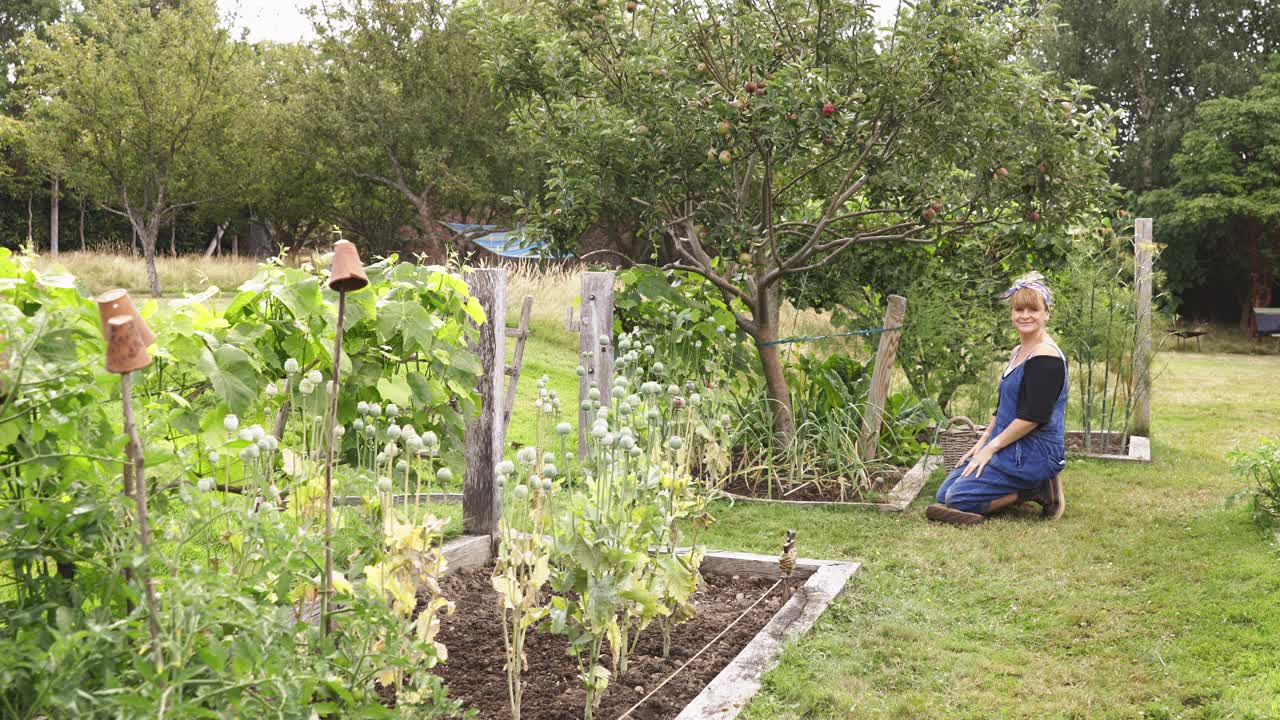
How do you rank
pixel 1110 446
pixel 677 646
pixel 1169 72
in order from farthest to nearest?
pixel 1169 72 < pixel 1110 446 < pixel 677 646

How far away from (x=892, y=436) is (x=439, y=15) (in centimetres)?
1824

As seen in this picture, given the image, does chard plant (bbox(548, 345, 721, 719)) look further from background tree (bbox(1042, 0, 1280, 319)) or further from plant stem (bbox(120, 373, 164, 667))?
background tree (bbox(1042, 0, 1280, 319))

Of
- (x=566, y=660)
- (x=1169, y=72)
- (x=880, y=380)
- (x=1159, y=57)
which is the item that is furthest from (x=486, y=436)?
(x=1169, y=72)

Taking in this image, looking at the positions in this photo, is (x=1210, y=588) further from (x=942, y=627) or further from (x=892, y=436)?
(x=892, y=436)

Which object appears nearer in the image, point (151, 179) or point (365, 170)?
point (151, 179)

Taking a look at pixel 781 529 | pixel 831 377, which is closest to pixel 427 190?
pixel 831 377

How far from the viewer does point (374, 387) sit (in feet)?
11.2

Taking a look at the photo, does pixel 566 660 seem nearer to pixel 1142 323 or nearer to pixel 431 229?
pixel 1142 323

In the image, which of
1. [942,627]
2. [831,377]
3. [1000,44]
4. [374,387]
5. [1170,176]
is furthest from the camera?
[1170,176]

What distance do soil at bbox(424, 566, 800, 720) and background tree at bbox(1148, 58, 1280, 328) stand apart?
2422cm

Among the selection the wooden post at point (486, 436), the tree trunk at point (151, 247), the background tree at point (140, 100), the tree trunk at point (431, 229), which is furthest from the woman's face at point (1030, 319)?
the tree trunk at point (431, 229)

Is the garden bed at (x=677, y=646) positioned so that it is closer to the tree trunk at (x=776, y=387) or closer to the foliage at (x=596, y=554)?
the foliage at (x=596, y=554)

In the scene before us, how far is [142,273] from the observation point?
2106 centimetres

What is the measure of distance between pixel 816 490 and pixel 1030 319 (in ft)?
5.16
